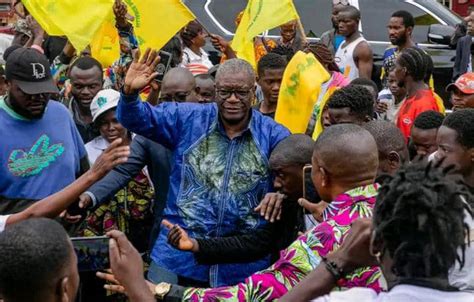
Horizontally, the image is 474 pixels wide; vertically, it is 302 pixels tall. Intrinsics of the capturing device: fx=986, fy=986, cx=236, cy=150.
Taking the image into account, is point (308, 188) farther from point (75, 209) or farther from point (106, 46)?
point (106, 46)

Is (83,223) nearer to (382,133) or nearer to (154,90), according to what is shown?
(154,90)

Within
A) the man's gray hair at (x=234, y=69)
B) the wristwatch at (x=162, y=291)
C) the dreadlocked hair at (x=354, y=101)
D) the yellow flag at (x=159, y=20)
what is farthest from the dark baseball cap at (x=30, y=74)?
the yellow flag at (x=159, y=20)

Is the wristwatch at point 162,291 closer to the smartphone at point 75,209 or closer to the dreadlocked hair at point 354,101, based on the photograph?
the smartphone at point 75,209

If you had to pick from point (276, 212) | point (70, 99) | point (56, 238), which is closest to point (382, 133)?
point (276, 212)

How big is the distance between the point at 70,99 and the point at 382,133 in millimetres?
3326

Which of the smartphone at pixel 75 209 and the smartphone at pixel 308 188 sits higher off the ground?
the smartphone at pixel 308 188

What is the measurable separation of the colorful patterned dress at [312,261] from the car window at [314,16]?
26.9 feet

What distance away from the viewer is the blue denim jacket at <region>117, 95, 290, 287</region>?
5.46 meters

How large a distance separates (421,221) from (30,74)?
338cm

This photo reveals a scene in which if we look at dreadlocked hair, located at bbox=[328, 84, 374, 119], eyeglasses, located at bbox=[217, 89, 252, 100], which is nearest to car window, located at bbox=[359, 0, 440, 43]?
dreadlocked hair, located at bbox=[328, 84, 374, 119]

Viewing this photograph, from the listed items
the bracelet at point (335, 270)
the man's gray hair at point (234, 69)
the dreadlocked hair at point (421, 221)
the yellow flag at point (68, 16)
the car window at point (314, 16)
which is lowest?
the car window at point (314, 16)

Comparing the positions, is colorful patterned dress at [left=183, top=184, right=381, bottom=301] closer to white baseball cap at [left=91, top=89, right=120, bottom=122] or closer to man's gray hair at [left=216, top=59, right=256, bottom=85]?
man's gray hair at [left=216, top=59, right=256, bottom=85]

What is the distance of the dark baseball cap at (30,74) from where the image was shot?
5762 mm

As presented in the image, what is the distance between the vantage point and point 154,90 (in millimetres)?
7215
